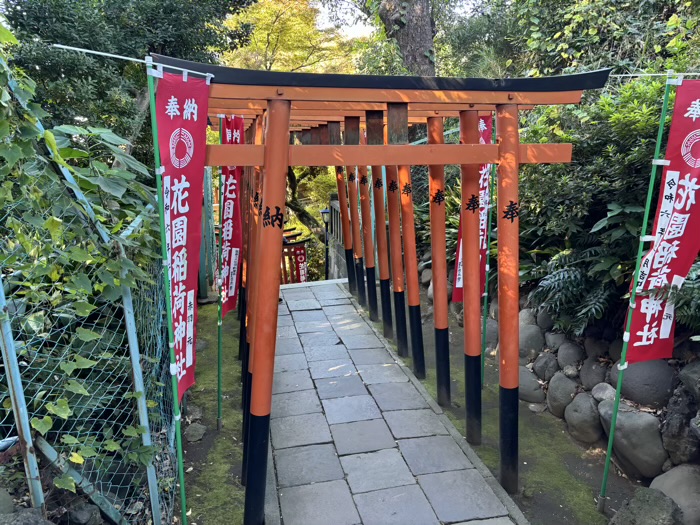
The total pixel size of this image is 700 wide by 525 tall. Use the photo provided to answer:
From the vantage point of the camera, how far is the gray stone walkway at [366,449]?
3951mm

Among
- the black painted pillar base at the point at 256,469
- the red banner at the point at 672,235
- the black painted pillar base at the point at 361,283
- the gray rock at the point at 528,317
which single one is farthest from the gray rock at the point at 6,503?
the black painted pillar base at the point at 361,283

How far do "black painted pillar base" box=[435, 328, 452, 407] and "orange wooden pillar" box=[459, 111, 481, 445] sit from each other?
2.20ft

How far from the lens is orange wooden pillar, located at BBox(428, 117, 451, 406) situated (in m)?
5.36

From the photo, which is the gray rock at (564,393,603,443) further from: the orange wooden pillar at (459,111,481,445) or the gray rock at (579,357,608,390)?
the orange wooden pillar at (459,111,481,445)

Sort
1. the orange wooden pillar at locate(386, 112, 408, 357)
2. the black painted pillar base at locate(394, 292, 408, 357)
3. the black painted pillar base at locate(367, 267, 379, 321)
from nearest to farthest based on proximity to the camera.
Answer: the orange wooden pillar at locate(386, 112, 408, 357) < the black painted pillar base at locate(394, 292, 408, 357) < the black painted pillar base at locate(367, 267, 379, 321)

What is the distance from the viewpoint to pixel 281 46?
15.7 meters

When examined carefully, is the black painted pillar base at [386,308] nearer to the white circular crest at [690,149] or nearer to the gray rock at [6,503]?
the white circular crest at [690,149]

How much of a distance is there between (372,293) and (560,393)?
3385 millimetres

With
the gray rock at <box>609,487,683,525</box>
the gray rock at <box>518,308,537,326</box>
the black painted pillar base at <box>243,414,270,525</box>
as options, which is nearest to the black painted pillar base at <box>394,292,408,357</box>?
the gray rock at <box>518,308,537,326</box>

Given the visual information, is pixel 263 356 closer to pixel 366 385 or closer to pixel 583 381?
pixel 366 385

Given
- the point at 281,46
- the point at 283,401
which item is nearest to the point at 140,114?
the point at 283,401

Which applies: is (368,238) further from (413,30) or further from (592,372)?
(413,30)

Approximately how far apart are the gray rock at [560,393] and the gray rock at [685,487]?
1.27 m

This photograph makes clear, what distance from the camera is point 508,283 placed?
4.22 meters
